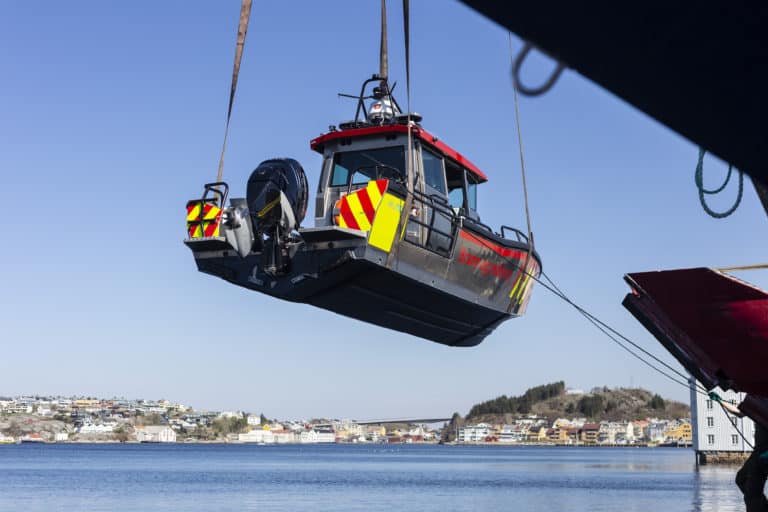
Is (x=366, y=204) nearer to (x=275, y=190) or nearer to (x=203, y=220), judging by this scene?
(x=275, y=190)

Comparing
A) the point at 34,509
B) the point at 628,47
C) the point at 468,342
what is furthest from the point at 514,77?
the point at 34,509

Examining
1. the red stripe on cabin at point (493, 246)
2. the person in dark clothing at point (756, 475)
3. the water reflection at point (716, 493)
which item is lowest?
the water reflection at point (716, 493)

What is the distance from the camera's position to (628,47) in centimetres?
343

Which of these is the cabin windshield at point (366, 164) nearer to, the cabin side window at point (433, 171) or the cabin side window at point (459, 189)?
the cabin side window at point (433, 171)

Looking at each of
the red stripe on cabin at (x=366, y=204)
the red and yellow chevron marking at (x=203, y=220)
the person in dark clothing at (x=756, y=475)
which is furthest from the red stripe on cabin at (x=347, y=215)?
the person in dark clothing at (x=756, y=475)

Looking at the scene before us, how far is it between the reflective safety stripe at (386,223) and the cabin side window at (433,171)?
160 cm

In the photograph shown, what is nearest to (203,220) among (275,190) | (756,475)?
(275,190)

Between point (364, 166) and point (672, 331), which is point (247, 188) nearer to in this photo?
point (364, 166)

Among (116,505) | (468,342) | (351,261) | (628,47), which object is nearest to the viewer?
(628,47)

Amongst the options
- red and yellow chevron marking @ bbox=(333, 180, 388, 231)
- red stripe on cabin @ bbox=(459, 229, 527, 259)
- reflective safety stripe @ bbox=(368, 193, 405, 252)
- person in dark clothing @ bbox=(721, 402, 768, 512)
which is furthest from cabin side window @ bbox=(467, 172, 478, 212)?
person in dark clothing @ bbox=(721, 402, 768, 512)

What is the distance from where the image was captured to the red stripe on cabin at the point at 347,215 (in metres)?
11.4

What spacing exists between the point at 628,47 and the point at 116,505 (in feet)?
183

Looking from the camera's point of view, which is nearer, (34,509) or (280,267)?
(280,267)

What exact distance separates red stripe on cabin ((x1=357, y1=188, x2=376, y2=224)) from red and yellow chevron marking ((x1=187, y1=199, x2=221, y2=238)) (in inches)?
84.8
